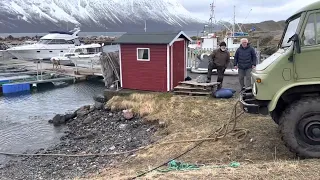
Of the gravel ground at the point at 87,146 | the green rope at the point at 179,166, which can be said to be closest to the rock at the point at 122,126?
the gravel ground at the point at 87,146

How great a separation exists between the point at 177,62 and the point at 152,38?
62.2 inches

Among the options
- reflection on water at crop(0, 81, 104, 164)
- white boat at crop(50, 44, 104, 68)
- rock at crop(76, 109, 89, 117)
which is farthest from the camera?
white boat at crop(50, 44, 104, 68)

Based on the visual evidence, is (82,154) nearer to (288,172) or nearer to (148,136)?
(148,136)

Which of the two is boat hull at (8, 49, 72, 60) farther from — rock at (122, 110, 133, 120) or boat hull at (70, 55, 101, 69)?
rock at (122, 110, 133, 120)

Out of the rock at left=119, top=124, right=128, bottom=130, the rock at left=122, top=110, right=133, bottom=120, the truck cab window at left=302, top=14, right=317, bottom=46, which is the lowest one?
the rock at left=119, top=124, right=128, bottom=130

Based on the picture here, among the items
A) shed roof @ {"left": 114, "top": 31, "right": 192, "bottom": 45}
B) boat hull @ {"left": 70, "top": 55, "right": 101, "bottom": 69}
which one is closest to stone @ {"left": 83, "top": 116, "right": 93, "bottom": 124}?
shed roof @ {"left": 114, "top": 31, "right": 192, "bottom": 45}

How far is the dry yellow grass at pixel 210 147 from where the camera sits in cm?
545

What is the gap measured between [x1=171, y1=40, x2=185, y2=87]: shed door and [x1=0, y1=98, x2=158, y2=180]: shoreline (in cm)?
301

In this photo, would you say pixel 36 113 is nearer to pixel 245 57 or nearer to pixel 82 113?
pixel 82 113

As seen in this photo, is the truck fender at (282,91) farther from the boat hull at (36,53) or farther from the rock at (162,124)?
the boat hull at (36,53)

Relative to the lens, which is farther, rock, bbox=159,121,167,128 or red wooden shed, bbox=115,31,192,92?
red wooden shed, bbox=115,31,192,92

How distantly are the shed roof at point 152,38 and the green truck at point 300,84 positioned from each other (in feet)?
27.2

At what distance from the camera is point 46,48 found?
126ft

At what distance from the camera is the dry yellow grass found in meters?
5.45
